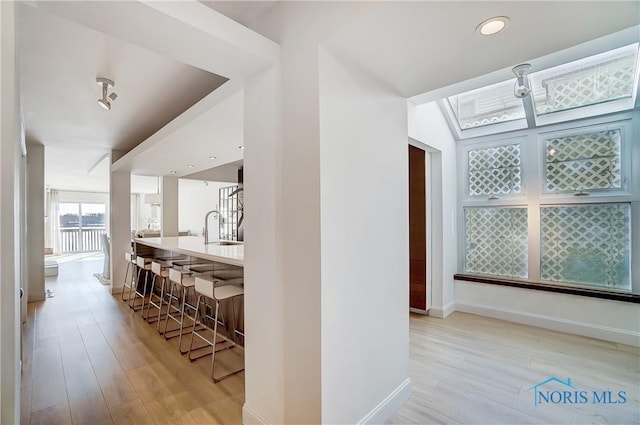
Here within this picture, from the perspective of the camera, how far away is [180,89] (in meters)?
2.88

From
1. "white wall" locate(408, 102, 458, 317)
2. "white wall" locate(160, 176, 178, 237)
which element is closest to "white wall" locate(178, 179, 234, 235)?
"white wall" locate(160, 176, 178, 237)

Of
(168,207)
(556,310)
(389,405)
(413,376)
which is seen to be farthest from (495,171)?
(168,207)

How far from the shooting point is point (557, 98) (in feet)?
11.1

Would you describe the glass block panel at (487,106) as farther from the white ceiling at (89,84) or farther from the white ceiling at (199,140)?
the white ceiling at (89,84)

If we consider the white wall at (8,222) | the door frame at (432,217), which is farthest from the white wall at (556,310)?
the white wall at (8,222)

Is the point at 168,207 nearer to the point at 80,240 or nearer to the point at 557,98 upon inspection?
the point at 557,98

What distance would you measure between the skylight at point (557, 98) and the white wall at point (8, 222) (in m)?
3.90

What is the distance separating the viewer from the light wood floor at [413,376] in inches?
78.3

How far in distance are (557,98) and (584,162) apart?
2.57ft

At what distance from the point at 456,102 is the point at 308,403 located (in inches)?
153

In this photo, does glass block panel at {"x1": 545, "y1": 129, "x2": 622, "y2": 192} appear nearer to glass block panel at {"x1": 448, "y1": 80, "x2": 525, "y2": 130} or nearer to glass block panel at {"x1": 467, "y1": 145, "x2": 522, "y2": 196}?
glass block panel at {"x1": 467, "y1": 145, "x2": 522, "y2": 196}

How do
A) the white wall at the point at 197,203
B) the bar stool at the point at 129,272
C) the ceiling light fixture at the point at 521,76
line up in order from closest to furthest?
the ceiling light fixture at the point at 521,76, the bar stool at the point at 129,272, the white wall at the point at 197,203

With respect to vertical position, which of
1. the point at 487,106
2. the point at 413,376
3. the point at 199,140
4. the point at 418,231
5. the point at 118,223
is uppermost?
the point at 487,106

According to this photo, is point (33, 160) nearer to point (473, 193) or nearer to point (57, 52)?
point (57, 52)
